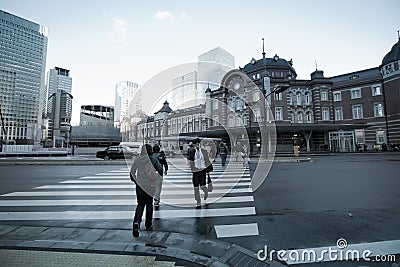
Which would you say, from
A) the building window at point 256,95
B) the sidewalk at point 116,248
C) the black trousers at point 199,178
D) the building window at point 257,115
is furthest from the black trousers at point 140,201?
the building window at point 256,95

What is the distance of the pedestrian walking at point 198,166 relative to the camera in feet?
21.2

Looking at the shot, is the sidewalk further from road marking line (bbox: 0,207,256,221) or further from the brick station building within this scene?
the brick station building

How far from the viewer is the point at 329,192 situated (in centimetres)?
790

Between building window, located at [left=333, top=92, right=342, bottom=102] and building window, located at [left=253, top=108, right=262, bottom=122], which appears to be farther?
building window, located at [left=333, top=92, right=342, bottom=102]

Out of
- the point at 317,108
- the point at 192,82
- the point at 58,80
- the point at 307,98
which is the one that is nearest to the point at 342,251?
the point at 192,82

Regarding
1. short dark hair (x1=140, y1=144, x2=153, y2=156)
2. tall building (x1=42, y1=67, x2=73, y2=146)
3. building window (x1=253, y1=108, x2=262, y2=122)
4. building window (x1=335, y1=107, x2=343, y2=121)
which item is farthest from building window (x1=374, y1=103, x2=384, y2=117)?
tall building (x1=42, y1=67, x2=73, y2=146)

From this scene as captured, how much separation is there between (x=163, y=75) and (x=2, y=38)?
1509 inches

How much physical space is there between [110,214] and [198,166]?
8.55ft

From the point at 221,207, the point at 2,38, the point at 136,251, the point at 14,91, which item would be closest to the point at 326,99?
the point at 221,207

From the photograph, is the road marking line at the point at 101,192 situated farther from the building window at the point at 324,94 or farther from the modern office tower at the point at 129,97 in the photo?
the building window at the point at 324,94

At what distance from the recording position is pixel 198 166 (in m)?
6.68

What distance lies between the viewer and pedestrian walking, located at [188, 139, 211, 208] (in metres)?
6.45

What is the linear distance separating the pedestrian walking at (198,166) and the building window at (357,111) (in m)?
44.6

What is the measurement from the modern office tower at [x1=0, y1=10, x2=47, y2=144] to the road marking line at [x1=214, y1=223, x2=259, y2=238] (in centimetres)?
3734
